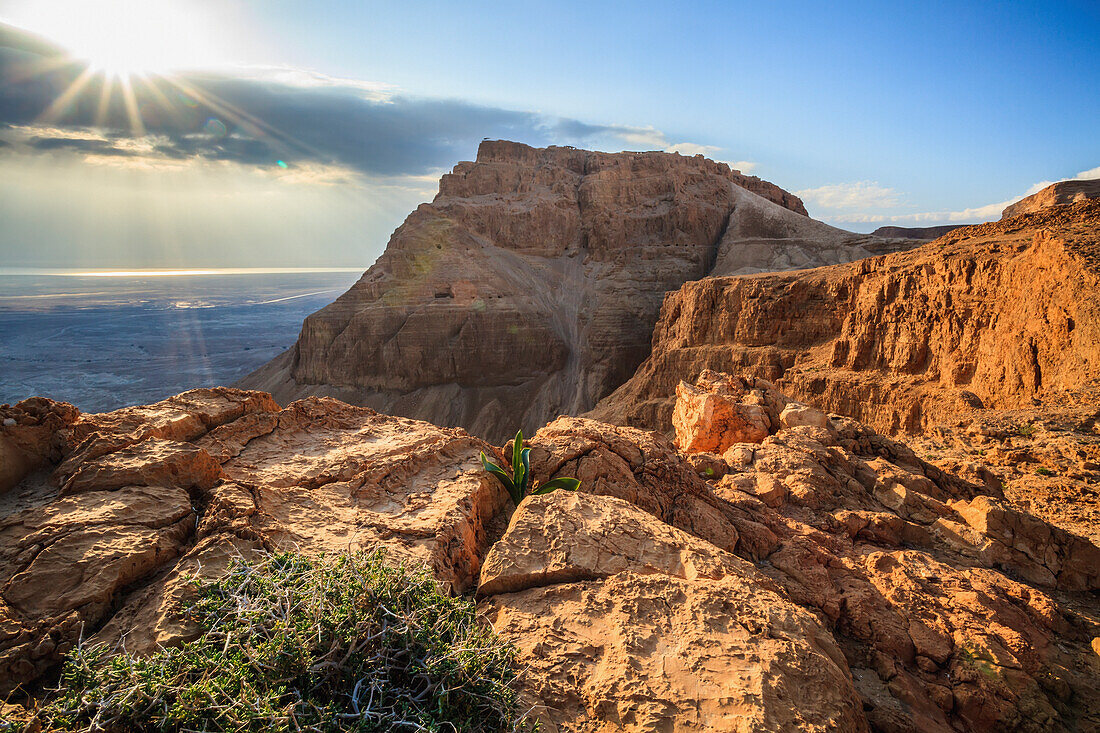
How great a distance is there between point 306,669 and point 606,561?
2.00 metres

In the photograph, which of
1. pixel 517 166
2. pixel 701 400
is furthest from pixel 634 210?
pixel 701 400

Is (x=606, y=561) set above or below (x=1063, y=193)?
below

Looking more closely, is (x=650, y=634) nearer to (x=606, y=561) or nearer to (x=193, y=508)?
(x=606, y=561)

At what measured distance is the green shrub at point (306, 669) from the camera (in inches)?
72.4

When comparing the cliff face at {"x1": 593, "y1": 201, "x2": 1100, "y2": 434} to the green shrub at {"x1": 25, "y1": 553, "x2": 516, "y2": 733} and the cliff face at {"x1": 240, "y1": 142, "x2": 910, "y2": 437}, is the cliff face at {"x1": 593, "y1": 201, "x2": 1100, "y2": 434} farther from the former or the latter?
the green shrub at {"x1": 25, "y1": 553, "x2": 516, "y2": 733}

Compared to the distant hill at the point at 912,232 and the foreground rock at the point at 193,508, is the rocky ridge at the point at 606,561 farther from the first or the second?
the distant hill at the point at 912,232

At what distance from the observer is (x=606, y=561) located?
3459 millimetres

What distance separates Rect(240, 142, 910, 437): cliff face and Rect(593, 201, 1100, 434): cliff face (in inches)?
432

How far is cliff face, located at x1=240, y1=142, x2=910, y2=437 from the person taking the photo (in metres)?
41.3

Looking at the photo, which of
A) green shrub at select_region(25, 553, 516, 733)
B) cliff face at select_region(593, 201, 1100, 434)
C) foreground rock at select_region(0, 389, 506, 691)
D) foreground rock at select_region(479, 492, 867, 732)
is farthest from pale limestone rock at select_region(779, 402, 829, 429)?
green shrub at select_region(25, 553, 516, 733)

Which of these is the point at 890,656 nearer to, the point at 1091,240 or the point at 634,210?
the point at 1091,240

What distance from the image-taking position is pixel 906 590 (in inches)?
171

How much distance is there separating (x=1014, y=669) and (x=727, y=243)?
160 feet

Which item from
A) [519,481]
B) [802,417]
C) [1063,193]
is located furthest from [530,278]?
[519,481]
